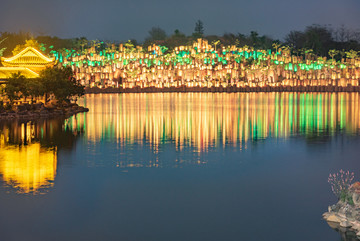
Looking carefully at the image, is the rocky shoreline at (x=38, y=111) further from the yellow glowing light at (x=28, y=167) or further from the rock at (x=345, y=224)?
the rock at (x=345, y=224)

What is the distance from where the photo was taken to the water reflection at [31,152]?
494 inches

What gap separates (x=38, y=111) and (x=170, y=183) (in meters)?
23.5

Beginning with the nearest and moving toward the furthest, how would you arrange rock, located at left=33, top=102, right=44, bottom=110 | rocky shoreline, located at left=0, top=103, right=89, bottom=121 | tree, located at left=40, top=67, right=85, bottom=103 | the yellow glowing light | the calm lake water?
the calm lake water
the yellow glowing light
rocky shoreline, located at left=0, top=103, right=89, bottom=121
rock, located at left=33, top=102, right=44, bottom=110
tree, located at left=40, top=67, right=85, bottom=103

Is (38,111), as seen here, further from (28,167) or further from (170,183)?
(170,183)

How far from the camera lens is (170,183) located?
12.6 metres

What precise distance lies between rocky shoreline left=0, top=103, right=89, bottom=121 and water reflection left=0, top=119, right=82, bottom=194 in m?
3.62

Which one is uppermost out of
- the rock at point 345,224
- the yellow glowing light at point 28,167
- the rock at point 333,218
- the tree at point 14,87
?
the tree at point 14,87

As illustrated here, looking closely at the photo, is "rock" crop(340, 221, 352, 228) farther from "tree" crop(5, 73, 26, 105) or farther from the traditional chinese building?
the traditional chinese building

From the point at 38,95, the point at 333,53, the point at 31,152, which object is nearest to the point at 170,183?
the point at 31,152

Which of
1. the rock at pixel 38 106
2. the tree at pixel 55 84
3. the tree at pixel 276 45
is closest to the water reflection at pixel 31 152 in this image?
the rock at pixel 38 106

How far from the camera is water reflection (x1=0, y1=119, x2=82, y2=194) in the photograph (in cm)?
1255

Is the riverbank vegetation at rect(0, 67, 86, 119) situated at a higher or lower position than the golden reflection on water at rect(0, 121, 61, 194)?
higher

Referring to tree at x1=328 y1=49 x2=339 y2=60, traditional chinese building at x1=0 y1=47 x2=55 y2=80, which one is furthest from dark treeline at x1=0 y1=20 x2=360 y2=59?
traditional chinese building at x1=0 y1=47 x2=55 y2=80

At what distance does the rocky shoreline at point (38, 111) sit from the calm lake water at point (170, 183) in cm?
832
